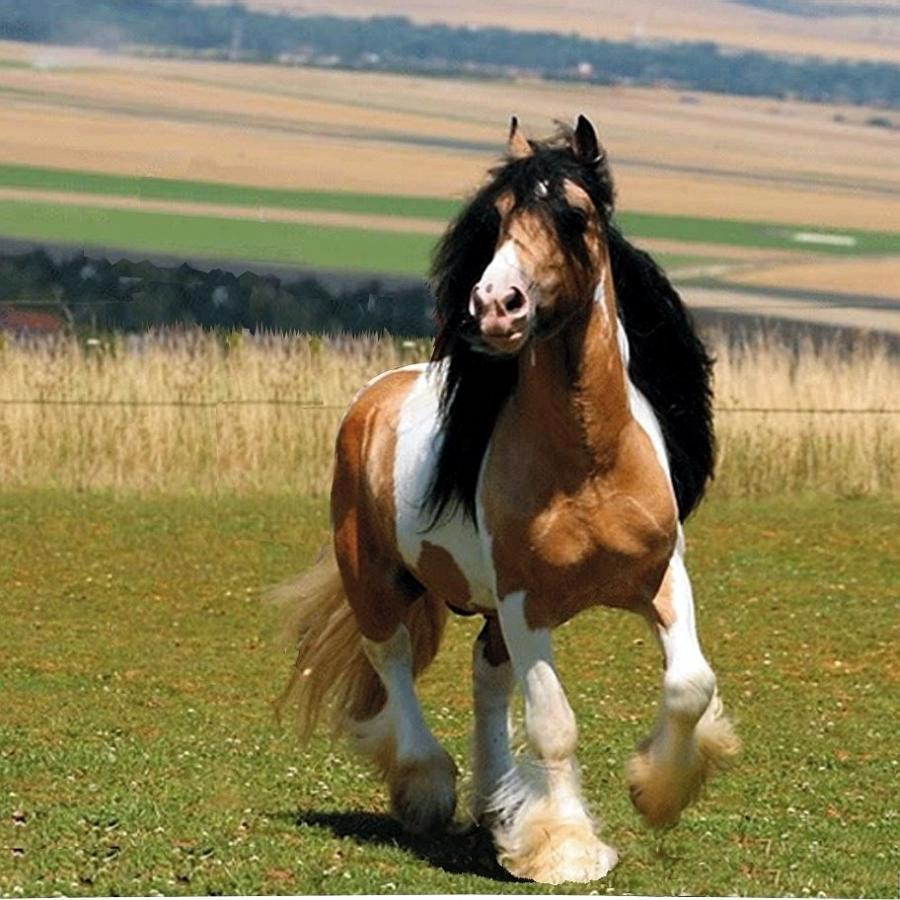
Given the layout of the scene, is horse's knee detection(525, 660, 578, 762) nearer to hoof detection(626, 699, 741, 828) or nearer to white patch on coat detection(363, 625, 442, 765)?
hoof detection(626, 699, 741, 828)

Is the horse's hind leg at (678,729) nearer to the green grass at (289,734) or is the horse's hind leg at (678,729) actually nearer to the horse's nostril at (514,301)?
the green grass at (289,734)

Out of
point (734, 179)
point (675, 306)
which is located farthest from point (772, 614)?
point (734, 179)

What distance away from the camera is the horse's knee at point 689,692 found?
25.0 feet

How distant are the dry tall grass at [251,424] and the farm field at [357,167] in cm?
Result: 2674

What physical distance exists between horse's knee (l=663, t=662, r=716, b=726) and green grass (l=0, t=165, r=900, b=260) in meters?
55.1

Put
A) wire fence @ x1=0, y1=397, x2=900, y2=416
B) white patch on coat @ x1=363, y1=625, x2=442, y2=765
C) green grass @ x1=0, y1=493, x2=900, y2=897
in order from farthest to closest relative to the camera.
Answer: wire fence @ x1=0, y1=397, x2=900, y2=416
white patch on coat @ x1=363, y1=625, x2=442, y2=765
green grass @ x1=0, y1=493, x2=900, y2=897

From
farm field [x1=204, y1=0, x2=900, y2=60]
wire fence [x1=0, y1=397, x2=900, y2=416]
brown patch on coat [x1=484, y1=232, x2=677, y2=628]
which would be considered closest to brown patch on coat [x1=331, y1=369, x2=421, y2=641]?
brown patch on coat [x1=484, y1=232, x2=677, y2=628]

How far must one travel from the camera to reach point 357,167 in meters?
73.3

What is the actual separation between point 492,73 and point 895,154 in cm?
2691

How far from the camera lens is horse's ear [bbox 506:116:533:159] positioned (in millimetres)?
7723

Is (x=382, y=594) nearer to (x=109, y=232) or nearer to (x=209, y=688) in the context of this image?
(x=209, y=688)

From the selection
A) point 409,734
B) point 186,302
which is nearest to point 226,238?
point 186,302

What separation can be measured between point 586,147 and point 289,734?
181 inches

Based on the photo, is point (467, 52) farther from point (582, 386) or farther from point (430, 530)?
point (582, 386)
